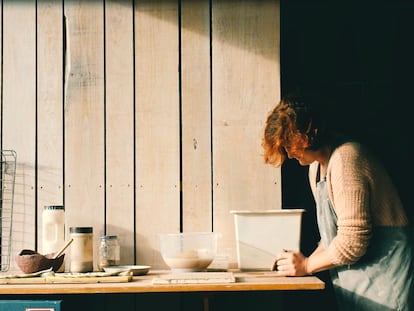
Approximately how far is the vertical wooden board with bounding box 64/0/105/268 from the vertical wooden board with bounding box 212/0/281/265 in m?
0.63

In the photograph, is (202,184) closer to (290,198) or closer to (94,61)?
(290,198)

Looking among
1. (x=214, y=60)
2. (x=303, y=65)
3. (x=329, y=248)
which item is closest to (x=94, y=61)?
(x=214, y=60)

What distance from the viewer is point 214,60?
3.43m

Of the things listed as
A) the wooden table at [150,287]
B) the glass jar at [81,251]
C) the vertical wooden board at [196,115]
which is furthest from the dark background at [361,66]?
the glass jar at [81,251]

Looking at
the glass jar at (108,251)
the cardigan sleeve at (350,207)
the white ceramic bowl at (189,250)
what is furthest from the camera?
the glass jar at (108,251)

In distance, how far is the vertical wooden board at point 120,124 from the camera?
134 inches

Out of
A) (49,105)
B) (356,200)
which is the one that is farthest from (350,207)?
(49,105)

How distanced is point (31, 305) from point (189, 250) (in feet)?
2.52

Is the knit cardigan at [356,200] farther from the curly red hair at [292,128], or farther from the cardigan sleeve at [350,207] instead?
the curly red hair at [292,128]

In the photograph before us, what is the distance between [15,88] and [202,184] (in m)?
1.16

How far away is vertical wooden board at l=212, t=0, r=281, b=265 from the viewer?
336 centimetres

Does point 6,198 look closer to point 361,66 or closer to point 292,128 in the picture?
point 292,128

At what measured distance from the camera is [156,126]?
3.42 m

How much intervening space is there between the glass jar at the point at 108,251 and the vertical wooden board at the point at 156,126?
0.60ft
